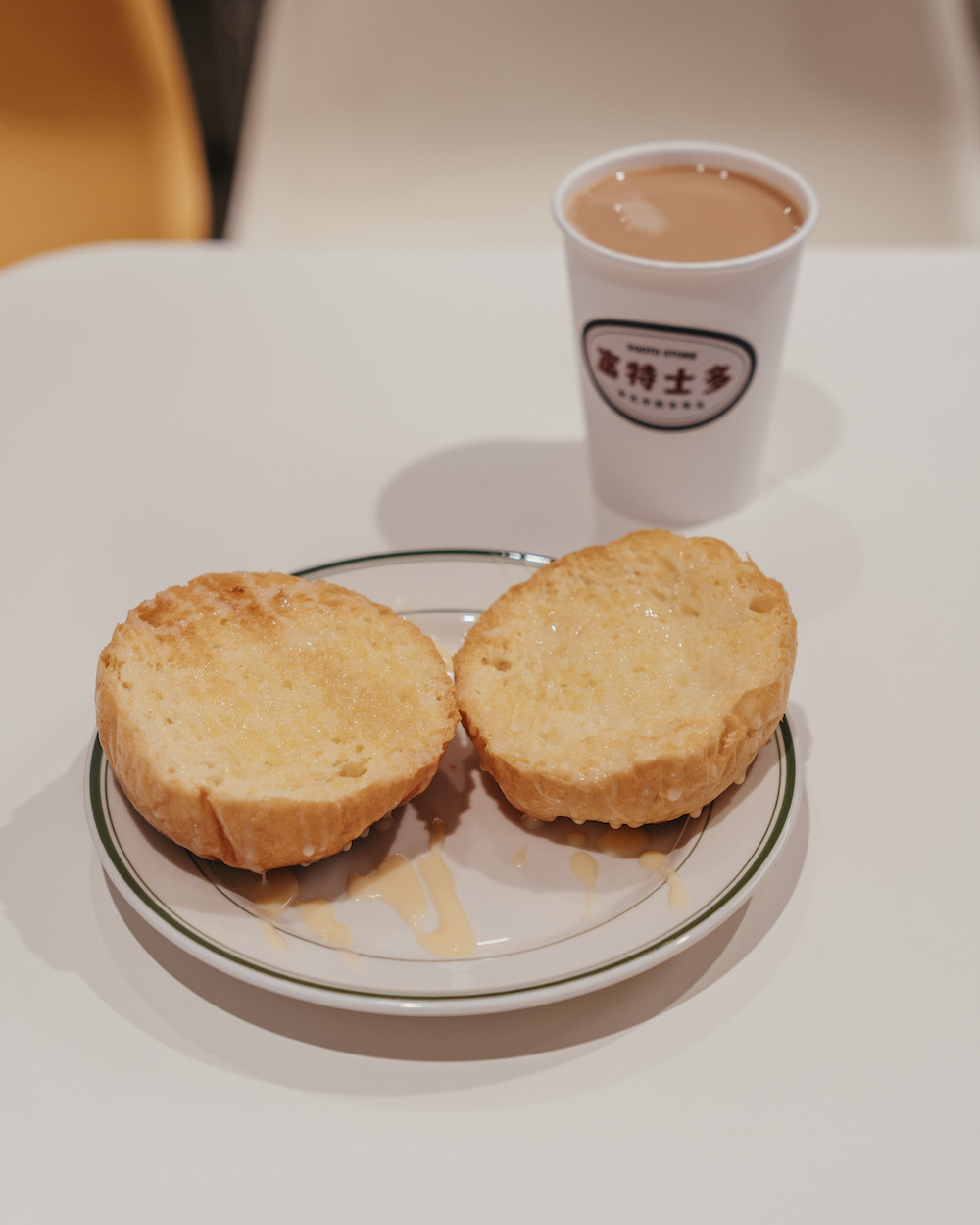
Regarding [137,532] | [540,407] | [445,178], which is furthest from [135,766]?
[445,178]

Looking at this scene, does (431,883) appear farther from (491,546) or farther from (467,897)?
(491,546)

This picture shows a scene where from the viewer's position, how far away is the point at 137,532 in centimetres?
134

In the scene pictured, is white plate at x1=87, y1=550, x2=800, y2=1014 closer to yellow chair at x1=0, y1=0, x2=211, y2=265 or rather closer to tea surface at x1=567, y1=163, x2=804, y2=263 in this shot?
tea surface at x1=567, y1=163, x2=804, y2=263

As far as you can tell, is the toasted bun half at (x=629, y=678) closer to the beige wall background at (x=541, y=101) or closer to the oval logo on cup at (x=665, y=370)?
the oval logo on cup at (x=665, y=370)

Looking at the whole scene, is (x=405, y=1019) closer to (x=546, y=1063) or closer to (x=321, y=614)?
(x=546, y=1063)

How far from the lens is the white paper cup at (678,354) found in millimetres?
1151

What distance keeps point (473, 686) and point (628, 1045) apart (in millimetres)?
320

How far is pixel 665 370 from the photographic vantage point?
1.21 m

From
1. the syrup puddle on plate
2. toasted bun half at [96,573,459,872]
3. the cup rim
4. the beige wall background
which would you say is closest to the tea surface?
the cup rim

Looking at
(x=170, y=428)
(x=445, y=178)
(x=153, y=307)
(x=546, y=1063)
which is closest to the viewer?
(x=546, y=1063)

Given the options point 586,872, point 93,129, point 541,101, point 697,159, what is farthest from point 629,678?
point 541,101

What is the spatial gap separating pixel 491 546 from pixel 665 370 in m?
0.28

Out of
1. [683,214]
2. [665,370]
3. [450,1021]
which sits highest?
[683,214]

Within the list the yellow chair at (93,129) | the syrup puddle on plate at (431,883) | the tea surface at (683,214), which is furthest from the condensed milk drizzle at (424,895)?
the yellow chair at (93,129)
